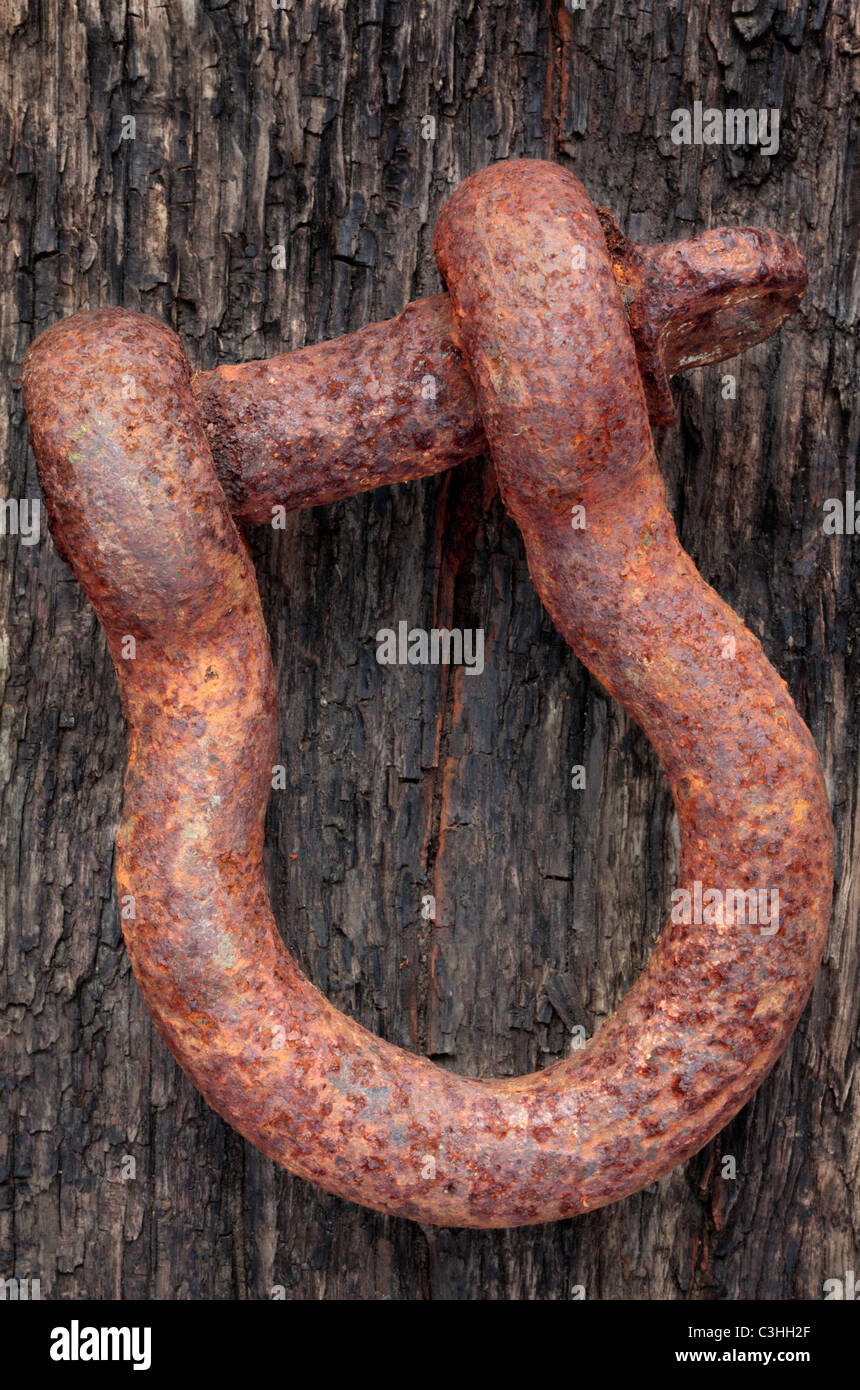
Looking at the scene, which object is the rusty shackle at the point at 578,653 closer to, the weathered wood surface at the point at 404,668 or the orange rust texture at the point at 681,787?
the orange rust texture at the point at 681,787

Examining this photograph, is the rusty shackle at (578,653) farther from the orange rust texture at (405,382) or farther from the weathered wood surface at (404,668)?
the weathered wood surface at (404,668)

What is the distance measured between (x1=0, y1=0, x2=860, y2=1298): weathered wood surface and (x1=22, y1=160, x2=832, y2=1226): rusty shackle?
0.21m

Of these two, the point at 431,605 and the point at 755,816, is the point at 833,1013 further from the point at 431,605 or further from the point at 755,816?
the point at 431,605

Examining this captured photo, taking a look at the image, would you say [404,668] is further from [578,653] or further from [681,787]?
[681,787]

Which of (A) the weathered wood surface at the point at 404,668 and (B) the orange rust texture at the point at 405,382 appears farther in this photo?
(A) the weathered wood surface at the point at 404,668

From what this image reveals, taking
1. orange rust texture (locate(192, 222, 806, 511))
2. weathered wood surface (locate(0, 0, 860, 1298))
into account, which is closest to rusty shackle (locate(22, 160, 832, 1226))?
orange rust texture (locate(192, 222, 806, 511))

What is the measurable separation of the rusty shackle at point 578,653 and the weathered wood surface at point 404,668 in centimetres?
21

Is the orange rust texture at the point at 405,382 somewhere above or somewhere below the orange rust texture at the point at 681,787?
above

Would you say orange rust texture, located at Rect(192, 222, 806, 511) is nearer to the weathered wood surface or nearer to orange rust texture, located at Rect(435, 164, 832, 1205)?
orange rust texture, located at Rect(435, 164, 832, 1205)

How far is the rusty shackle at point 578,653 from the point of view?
1.08 m

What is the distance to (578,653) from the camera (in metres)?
1.18

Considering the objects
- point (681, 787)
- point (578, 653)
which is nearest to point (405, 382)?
point (578, 653)

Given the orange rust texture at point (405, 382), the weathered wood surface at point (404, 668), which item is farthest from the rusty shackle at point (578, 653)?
the weathered wood surface at point (404, 668)
